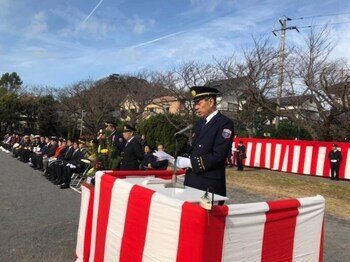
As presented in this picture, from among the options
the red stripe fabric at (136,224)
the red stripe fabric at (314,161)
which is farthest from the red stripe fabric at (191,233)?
the red stripe fabric at (314,161)

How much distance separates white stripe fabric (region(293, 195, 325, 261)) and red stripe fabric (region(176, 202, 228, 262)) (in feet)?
2.64

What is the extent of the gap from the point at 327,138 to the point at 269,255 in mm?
17261

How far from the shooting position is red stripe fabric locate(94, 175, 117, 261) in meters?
3.75

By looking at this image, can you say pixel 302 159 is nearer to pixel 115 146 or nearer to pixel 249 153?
pixel 249 153

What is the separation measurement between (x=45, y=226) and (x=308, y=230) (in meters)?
4.25

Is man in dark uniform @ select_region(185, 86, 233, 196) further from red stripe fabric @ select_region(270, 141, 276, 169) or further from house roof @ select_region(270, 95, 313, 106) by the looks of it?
house roof @ select_region(270, 95, 313, 106)

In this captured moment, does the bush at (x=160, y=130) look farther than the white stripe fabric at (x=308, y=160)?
Yes

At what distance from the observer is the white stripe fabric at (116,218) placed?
3447 millimetres

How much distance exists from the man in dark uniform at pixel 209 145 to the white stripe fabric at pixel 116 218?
24.2 inches

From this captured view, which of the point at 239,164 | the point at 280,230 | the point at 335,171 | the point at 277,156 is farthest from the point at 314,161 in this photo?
the point at 280,230

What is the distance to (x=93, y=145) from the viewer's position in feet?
35.2

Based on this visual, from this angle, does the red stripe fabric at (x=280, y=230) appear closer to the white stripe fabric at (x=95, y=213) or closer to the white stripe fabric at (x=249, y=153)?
the white stripe fabric at (x=95, y=213)

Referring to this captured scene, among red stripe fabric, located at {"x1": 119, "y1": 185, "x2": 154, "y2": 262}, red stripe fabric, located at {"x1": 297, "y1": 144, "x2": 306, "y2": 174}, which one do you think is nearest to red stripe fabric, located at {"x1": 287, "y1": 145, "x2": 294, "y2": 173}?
red stripe fabric, located at {"x1": 297, "y1": 144, "x2": 306, "y2": 174}

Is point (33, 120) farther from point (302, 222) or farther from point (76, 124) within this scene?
point (302, 222)
